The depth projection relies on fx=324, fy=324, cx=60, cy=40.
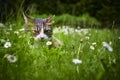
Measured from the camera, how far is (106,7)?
12.4m

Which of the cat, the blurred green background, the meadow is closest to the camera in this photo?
the meadow

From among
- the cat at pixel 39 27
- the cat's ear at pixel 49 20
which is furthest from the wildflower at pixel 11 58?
the cat's ear at pixel 49 20

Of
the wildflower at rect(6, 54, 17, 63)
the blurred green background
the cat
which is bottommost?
the blurred green background

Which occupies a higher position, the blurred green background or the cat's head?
the cat's head

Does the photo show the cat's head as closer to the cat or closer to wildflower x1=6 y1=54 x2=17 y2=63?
the cat

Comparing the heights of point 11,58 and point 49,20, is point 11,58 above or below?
above

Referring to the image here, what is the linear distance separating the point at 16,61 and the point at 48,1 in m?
9.62

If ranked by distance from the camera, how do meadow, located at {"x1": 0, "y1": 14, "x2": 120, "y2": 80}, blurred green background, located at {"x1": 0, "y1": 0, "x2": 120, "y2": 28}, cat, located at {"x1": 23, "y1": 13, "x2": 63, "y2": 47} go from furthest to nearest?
blurred green background, located at {"x1": 0, "y1": 0, "x2": 120, "y2": 28} < cat, located at {"x1": 23, "y1": 13, "x2": 63, "y2": 47} < meadow, located at {"x1": 0, "y1": 14, "x2": 120, "y2": 80}

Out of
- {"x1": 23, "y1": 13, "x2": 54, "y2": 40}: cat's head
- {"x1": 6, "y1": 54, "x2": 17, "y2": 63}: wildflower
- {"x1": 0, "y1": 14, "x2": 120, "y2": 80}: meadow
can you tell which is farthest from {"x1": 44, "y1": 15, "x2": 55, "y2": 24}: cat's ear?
{"x1": 6, "y1": 54, "x2": 17, "y2": 63}: wildflower

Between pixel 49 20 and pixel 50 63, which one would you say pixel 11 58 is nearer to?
pixel 50 63

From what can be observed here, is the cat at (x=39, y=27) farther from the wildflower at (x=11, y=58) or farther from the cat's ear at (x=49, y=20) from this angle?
the wildflower at (x=11, y=58)

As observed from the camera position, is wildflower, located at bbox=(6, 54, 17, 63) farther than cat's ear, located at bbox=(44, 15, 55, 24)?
No

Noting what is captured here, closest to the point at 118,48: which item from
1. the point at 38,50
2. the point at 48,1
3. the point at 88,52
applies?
the point at 88,52

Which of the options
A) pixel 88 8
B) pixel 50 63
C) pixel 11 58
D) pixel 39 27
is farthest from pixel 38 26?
pixel 88 8
